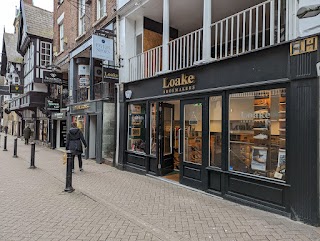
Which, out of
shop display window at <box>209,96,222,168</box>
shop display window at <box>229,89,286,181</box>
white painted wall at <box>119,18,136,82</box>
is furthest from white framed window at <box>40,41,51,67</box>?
shop display window at <box>229,89,286,181</box>

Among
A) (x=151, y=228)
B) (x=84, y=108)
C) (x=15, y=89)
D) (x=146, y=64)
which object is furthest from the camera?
(x=15, y=89)

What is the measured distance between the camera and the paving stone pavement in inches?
162

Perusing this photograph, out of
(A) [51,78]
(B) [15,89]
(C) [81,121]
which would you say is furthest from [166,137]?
(B) [15,89]

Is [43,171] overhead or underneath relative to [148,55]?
underneath

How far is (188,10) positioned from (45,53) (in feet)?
47.5

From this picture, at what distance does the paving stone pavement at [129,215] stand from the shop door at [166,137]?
1.01 m

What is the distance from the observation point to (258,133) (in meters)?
5.63

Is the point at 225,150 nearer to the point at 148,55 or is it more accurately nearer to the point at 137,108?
the point at 137,108

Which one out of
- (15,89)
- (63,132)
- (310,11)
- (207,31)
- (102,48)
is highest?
(102,48)

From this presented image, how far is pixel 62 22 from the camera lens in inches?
646

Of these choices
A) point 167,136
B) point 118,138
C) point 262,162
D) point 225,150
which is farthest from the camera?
point 118,138

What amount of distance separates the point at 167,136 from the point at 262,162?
3625mm

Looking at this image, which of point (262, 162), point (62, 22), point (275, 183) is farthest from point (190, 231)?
point (62, 22)

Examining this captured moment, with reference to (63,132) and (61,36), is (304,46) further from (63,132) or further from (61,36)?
(61,36)
